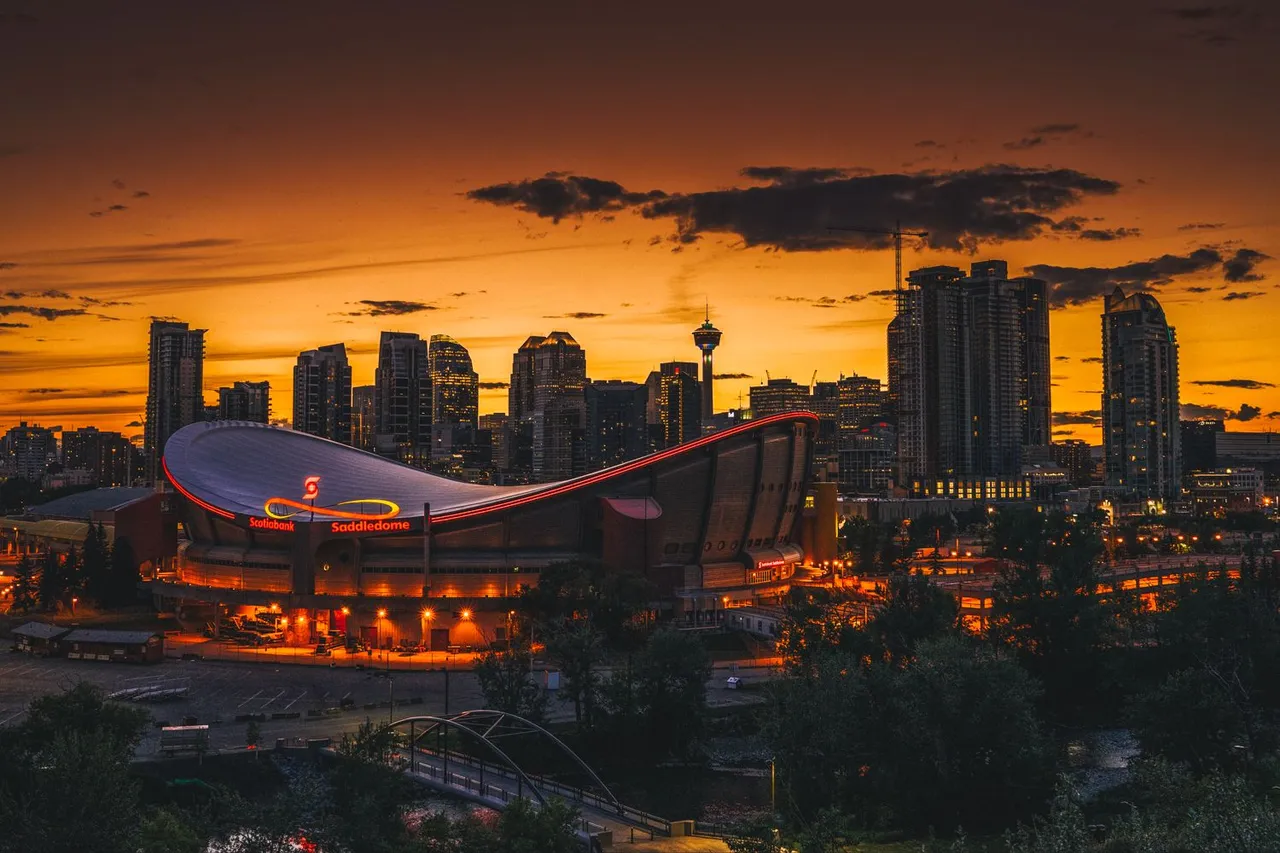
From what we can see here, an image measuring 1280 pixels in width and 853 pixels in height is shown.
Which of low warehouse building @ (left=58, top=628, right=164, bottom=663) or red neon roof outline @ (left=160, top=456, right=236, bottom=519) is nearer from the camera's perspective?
low warehouse building @ (left=58, top=628, right=164, bottom=663)

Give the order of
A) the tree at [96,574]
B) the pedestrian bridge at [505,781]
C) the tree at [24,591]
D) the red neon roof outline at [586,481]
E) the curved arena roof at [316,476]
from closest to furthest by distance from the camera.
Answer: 1. the pedestrian bridge at [505,781]
2. the red neon roof outline at [586,481]
3. the curved arena roof at [316,476]
4. the tree at [24,591]
5. the tree at [96,574]

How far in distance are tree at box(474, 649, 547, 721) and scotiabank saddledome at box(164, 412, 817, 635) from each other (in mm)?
29177

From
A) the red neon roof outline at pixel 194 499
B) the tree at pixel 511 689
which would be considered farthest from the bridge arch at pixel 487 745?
the red neon roof outline at pixel 194 499

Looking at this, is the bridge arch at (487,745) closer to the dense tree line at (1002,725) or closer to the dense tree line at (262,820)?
the dense tree line at (262,820)

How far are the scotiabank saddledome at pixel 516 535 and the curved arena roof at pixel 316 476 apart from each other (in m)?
0.31

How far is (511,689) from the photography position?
2221 inches

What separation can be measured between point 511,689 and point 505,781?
7.95 metres

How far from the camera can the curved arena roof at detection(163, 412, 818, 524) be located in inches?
3725

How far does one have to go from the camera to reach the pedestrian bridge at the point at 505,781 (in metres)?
42.3

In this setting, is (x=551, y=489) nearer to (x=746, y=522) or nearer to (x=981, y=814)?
(x=746, y=522)

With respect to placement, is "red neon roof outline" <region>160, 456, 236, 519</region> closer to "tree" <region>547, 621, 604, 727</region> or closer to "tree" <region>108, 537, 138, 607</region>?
"tree" <region>108, 537, 138, 607</region>

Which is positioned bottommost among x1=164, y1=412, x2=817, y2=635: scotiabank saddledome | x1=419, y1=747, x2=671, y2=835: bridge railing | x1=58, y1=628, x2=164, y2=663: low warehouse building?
x1=419, y1=747, x2=671, y2=835: bridge railing

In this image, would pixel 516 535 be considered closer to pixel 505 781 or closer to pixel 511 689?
pixel 511 689

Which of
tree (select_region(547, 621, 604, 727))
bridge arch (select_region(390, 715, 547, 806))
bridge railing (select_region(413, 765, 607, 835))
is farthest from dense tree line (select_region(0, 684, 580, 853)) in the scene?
tree (select_region(547, 621, 604, 727))
